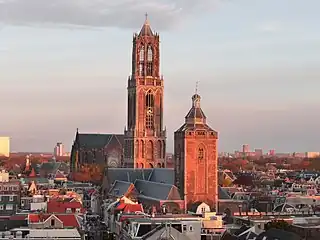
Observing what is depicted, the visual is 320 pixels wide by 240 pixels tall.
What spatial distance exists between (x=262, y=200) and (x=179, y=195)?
14.2 m

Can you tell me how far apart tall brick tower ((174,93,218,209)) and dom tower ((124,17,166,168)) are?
35675 mm

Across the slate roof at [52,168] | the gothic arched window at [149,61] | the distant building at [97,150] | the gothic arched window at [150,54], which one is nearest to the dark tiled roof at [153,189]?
the gothic arched window at [149,61]

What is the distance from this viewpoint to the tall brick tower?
91.6 m

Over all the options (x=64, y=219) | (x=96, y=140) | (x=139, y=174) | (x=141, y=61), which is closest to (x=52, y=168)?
(x=96, y=140)

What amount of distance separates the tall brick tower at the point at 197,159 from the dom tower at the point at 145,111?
3567 centimetres

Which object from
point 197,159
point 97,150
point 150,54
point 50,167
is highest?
point 150,54

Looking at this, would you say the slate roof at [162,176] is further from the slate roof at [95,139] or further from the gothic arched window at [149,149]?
the slate roof at [95,139]

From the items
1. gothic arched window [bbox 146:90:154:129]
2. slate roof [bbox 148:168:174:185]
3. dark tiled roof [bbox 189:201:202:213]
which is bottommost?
dark tiled roof [bbox 189:201:202:213]

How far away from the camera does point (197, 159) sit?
92375 mm


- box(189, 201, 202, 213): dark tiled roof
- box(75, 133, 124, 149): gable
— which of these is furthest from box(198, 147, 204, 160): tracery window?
box(75, 133, 124, 149): gable

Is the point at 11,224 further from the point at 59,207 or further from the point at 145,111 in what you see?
the point at 145,111

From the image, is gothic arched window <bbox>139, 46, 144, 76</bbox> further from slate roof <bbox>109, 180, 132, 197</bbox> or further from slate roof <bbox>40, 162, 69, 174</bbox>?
slate roof <bbox>40, 162, 69, 174</bbox>

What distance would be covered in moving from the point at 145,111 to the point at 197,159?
38.9m

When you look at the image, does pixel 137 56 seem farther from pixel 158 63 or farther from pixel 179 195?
pixel 179 195
